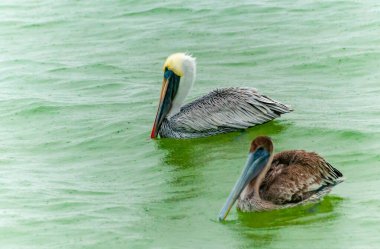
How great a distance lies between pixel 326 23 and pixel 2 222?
7137 millimetres

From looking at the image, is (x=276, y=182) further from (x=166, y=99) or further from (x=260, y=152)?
(x=166, y=99)

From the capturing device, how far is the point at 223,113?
10.6 metres

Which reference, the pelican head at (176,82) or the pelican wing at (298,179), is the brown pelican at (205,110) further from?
the pelican wing at (298,179)

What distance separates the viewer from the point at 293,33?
13.8 metres

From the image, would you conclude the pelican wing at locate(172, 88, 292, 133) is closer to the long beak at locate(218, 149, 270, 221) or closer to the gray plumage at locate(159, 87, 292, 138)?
the gray plumage at locate(159, 87, 292, 138)

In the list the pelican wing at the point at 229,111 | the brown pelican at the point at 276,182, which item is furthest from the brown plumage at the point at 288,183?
the pelican wing at the point at 229,111

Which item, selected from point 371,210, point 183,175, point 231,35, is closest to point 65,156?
point 183,175

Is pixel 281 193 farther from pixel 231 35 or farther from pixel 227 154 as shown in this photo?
pixel 231 35

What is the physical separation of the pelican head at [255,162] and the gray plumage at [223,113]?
2.44m

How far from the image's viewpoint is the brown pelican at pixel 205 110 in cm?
1046

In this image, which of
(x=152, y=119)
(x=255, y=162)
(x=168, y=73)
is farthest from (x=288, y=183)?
(x=152, y=119)

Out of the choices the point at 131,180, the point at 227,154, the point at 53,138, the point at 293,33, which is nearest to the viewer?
the point at 131,180

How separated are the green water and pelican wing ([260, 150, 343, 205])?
0.41 ft

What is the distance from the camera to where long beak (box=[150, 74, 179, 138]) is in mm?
10797
